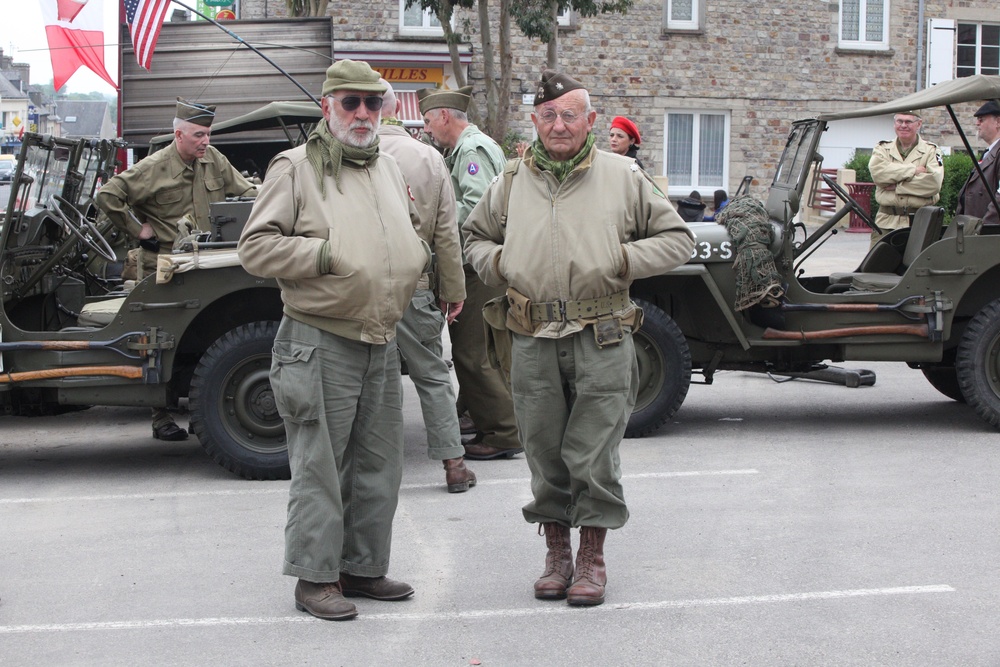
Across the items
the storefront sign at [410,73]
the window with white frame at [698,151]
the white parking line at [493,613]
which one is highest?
the storefront sign at [410,73]

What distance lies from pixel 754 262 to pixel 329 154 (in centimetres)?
351

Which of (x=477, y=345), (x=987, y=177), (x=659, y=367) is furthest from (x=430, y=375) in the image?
(x=987, y=177)

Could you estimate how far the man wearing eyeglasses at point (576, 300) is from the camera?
15.2ft

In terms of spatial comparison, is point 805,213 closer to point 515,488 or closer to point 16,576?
point 515,488

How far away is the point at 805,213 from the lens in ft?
28.0

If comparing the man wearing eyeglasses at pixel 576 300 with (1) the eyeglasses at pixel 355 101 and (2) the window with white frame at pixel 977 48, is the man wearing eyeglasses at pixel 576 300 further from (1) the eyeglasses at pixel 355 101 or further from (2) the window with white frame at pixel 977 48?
(2) the window with white frame at pixel 977 48

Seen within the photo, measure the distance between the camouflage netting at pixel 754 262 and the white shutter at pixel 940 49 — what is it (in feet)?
66.6

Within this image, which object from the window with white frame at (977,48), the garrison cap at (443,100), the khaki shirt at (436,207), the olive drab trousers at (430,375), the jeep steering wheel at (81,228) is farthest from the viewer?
the window with white frame at (977,48)

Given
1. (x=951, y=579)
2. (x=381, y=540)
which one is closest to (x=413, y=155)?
(x=381, y=540)

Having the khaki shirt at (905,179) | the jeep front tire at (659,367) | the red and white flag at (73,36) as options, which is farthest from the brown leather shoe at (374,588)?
the red and white flag at (73,36)

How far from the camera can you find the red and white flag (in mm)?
14133

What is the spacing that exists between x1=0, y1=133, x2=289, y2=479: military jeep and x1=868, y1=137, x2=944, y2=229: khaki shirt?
4592 millimetres

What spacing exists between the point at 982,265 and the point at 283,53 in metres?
8.99

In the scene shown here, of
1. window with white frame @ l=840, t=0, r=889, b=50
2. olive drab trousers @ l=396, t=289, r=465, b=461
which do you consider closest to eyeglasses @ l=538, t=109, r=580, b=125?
olive drab trousers @ l=396, t=289, r=465, b=461
